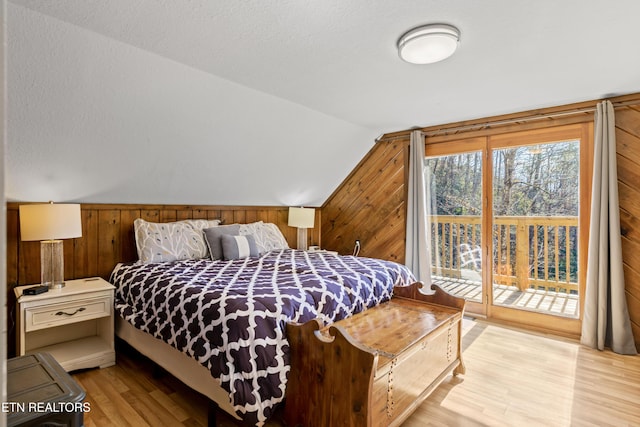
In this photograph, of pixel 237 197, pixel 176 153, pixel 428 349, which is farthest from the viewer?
pixel 237 197

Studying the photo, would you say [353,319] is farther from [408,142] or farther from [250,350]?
[408,142]

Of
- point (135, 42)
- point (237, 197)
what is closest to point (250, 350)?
point (135, 42)

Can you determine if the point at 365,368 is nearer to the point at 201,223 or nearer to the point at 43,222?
the point at 43,222

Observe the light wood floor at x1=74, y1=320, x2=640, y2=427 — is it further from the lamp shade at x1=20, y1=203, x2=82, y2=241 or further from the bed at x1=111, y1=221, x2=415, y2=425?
the lamp shade at x1=20, y1=203, x2=82, y2=241

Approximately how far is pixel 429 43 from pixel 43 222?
9.09ft

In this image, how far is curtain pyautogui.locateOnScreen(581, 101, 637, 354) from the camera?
9.00 feet

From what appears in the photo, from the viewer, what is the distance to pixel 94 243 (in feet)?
9.57

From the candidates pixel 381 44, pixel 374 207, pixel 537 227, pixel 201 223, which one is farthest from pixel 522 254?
pixel 201 223

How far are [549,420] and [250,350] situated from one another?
1737mm

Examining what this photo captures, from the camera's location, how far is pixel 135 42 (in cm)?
200

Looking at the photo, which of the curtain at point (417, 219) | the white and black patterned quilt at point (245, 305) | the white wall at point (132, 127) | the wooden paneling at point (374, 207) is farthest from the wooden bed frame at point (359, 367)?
the wooden paneling at point (374, 207)

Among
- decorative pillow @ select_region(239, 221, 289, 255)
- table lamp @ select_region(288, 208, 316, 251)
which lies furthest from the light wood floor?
table lamp @ select_region(288, 208, 316, 251)

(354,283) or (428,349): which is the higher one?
(354,283)

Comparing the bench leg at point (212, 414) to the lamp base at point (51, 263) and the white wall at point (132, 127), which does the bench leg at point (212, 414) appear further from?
the white wall at point (132, 127)
